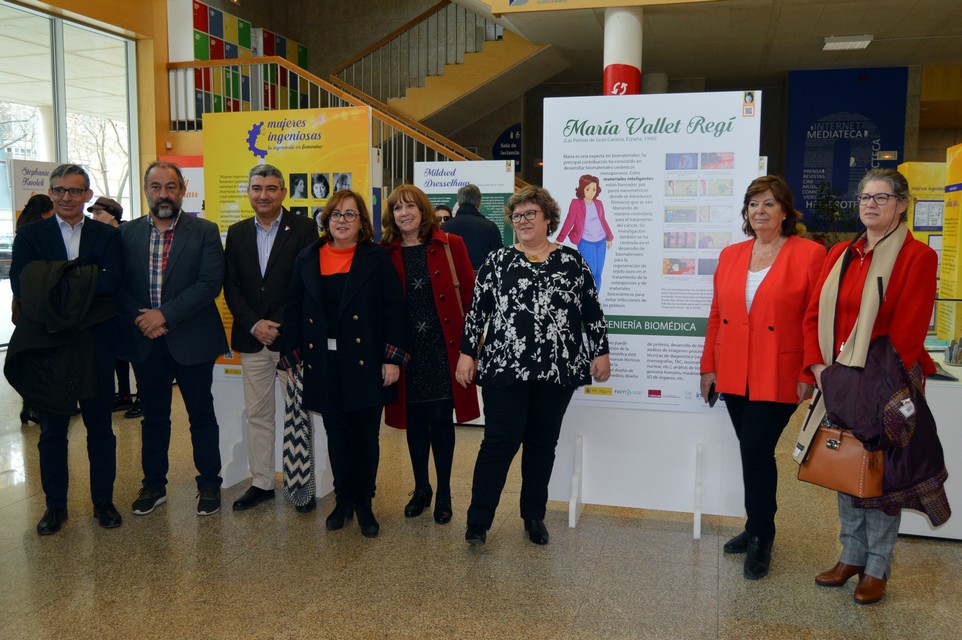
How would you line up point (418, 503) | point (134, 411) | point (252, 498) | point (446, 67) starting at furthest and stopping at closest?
point (446, 67) → point (134, 411) → point (252, 498) → point (418, 503)

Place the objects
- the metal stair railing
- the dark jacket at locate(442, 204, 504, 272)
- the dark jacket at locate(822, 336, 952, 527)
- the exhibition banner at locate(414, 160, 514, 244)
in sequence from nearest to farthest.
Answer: the dark jacket at locate(822, 336, 952, 527) < the dark jacket at locate(442, 204, 504, 272) < the exhibition banner at locate(414, 160, 514, 244) < the metal stair railing

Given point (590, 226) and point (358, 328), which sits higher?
point (590, 226)

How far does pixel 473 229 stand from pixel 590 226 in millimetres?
2060

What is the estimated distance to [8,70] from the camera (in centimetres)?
854

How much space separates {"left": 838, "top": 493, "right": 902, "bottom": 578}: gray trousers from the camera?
3.05m

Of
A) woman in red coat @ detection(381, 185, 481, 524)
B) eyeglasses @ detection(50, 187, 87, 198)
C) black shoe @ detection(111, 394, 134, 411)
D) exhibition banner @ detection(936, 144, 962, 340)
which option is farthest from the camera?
black shoe @ detection(111, 394, 134, 411)

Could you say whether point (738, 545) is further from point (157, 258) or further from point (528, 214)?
point (157, 258)

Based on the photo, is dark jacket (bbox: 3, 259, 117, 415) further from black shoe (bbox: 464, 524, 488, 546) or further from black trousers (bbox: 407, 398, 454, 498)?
black shoe (bbox: 464, 524, 488, 546)

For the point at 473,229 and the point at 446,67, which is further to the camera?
the point at 446,67

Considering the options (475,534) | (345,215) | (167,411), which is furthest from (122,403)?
(475,534)

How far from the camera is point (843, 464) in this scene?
2.92 metres

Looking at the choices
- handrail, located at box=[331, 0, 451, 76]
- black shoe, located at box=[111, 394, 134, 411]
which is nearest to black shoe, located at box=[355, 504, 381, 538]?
black shoe, located at box=[111, 394, 134, 411]

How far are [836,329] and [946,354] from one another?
1554 millimetres

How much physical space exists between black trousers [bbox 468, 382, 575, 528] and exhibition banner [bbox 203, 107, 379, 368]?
165 cm
